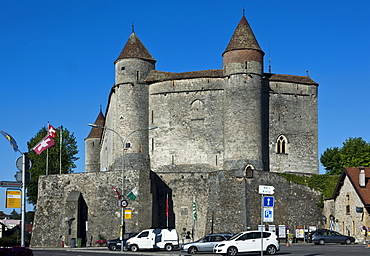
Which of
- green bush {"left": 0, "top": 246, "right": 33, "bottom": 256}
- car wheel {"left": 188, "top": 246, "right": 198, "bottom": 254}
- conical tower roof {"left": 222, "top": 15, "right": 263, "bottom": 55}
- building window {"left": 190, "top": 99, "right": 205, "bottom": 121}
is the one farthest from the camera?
building window {"left": 190, "top": 99, "right": 205, "bottom": 121}

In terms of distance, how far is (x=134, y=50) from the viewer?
6462 centimetres

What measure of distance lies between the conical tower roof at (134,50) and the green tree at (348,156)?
86.8 feet

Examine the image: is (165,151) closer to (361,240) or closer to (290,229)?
(290,229)

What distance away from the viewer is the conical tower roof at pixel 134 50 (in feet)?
211

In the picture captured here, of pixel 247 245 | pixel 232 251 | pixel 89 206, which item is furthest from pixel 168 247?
pixel 89 206

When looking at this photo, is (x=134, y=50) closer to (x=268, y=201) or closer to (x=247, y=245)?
(x=247, y=245)

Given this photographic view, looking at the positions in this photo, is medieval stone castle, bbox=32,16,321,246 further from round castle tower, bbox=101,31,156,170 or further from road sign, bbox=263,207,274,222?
road sign, bbox=263,207,274,222

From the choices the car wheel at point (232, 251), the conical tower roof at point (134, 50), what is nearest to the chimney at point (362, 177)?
the car wheel at point (232, 251)

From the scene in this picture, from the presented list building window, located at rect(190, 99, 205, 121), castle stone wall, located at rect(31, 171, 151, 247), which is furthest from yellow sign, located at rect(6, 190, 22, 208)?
building window, located at rect(190, 99, 205, 121)

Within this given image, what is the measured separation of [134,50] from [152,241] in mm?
26569

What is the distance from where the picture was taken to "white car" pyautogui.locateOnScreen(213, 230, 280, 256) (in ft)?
113

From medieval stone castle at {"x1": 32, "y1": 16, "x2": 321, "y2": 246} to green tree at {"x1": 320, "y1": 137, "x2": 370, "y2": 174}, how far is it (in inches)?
394

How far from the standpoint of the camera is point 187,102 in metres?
63.8

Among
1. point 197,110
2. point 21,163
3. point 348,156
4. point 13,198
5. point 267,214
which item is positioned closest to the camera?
point 13,198
